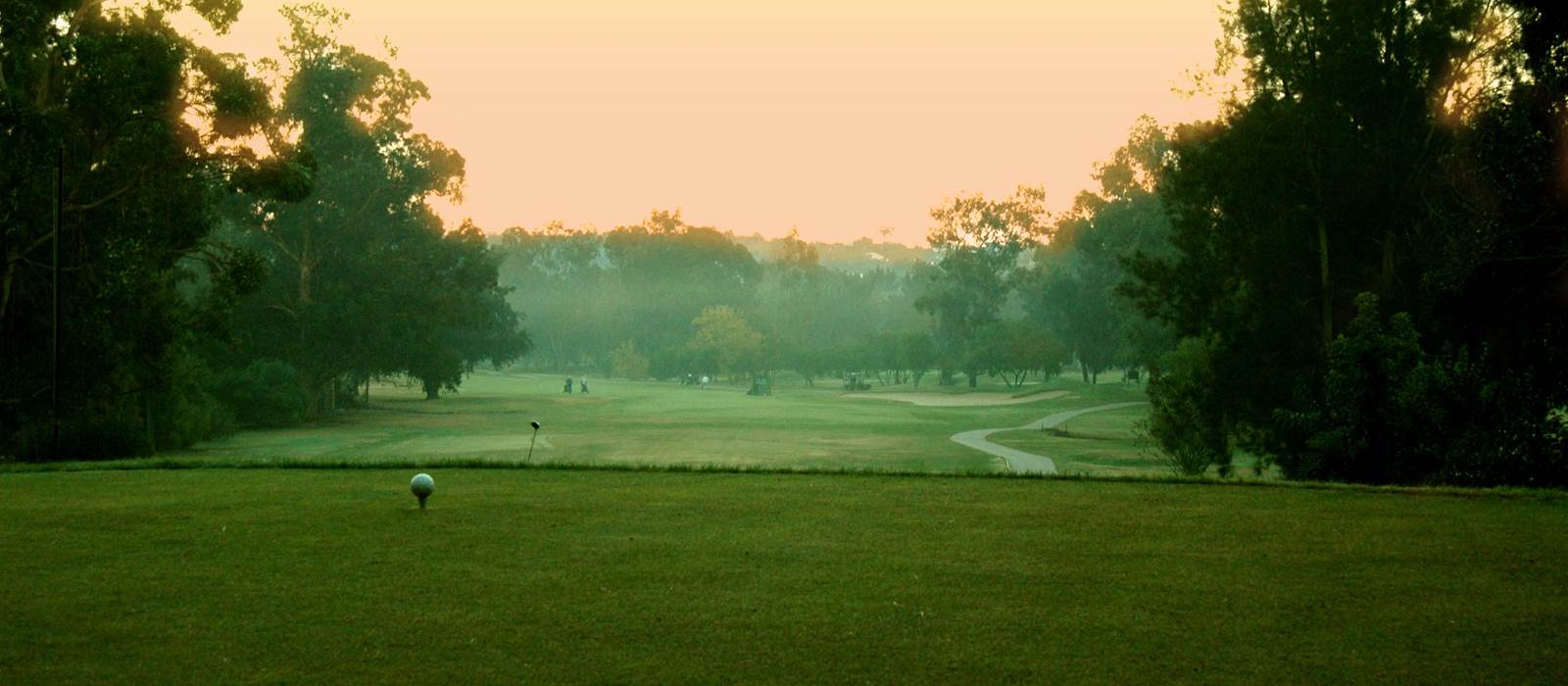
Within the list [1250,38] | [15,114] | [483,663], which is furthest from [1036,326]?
[483,663]

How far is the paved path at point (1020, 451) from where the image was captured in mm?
35906

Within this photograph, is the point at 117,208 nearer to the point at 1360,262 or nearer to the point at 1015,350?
the point at 1360,262

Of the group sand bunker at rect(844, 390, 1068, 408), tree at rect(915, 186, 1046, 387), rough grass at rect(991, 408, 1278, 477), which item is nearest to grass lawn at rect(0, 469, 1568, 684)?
rough grass at rect(991, 408, 1278, 477)

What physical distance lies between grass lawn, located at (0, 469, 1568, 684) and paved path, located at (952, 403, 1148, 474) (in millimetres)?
8716

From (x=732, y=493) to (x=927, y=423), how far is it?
51667 millimetres

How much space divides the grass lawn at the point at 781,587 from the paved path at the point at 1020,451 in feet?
28.6

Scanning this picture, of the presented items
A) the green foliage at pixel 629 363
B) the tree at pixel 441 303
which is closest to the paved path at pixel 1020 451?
the tree at pixel 441 303

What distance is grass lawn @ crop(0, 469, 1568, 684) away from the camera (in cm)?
598

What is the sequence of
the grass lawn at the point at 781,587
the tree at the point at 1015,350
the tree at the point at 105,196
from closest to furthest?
1. the grass lawn at the point at 781,587
2. the tree at the point at 105,196
3. the tree at the point at 1015,350

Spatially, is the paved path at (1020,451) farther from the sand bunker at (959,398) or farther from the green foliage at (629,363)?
the green foliage at (629,363)

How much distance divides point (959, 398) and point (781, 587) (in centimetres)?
8902

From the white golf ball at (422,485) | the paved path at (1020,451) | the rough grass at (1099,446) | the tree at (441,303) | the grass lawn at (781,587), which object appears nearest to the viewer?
the grass lawn at (781,587)

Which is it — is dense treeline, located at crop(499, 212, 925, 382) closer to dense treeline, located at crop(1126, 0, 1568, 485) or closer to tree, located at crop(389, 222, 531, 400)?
tree, located at crop(389, 222, 531, 400)

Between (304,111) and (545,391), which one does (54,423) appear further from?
(545,391)
